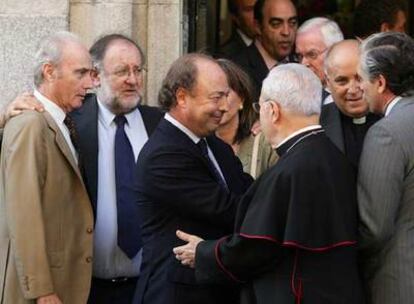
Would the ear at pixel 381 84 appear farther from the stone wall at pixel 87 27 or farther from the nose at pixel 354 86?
the stone wall at pixel 87 27

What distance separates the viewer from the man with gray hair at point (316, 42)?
6449 millimetres

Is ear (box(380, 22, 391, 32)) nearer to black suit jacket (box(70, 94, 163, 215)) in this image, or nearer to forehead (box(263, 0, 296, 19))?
forehead (box(263, 0, 296, 19))

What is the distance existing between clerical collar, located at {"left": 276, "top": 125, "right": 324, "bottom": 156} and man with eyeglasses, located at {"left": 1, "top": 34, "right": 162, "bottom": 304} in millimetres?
1206

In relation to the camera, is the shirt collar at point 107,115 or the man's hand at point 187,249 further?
the shirt collar at point 107,115

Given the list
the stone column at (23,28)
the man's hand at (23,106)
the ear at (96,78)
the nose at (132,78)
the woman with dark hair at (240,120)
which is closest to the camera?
the man's hand at (23,106)

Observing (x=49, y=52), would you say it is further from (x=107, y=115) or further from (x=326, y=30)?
(x=326, y=30)

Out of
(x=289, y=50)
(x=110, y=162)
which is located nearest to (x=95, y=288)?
(x=110, y=162)

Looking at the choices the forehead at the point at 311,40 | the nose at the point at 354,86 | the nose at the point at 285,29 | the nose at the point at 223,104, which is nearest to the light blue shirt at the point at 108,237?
the nose at the point at 223,104

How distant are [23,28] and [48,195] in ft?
4.98

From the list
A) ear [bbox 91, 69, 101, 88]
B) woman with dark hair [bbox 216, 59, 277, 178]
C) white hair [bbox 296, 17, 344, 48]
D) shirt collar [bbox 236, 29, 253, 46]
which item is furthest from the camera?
shirt collar [bbox 236, 29, 253, 46]

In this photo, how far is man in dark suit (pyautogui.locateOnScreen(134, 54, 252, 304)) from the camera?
495cm

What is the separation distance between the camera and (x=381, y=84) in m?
4.82

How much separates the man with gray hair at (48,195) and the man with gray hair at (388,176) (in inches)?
53.1

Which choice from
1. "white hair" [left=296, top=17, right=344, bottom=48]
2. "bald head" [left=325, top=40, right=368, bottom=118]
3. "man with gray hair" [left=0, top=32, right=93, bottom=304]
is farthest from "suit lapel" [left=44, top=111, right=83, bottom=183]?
"white hair" [left=296, top=17, right=344, bottom=48]
